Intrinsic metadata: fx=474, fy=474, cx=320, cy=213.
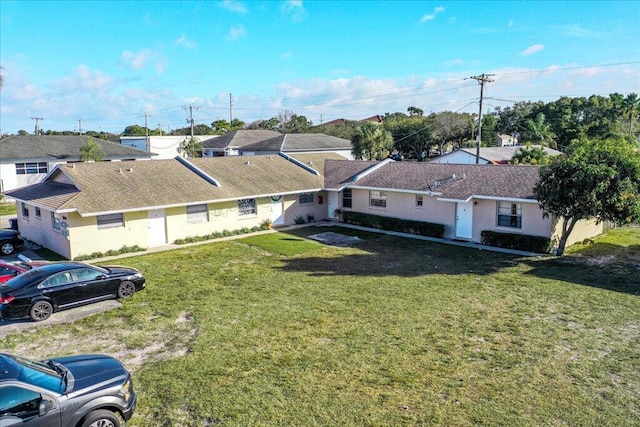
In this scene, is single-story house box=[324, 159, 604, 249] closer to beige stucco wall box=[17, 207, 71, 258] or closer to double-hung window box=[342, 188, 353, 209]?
double-hung window box=[342, 188, 353, 209]

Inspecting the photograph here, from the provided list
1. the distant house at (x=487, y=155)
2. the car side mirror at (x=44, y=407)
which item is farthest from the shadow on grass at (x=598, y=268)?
the distant house at (x=487, y=155)

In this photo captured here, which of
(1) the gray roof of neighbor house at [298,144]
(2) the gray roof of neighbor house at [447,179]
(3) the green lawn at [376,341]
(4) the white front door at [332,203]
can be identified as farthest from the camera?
(1) the gray roof of neighbor house at [298,144]

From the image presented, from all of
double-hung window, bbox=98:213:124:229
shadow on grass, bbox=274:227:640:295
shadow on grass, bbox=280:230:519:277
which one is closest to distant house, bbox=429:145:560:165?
shadow on grass, bbox=274:227:640:295

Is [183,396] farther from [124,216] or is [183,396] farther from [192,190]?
[192,190]

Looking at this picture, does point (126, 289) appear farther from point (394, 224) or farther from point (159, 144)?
point (159, 144)

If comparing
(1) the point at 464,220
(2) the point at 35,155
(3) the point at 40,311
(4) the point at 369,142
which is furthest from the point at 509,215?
(2) the point at 35,155

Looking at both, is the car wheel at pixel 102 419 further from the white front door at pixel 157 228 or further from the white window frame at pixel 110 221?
the white front door at pixel 157 228
